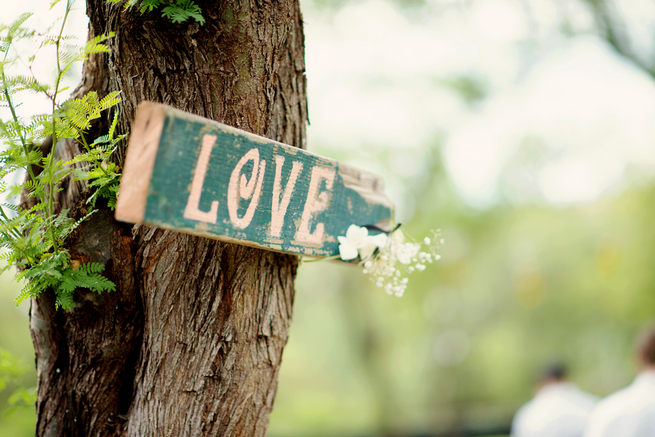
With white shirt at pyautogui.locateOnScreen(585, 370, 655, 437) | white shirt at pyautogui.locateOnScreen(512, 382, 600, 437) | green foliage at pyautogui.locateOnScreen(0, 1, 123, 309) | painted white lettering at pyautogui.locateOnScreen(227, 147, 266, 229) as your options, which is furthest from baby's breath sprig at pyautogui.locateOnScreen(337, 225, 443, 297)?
white shirt at pyautogui.locateOnScreen(512, 382, 600, 437)

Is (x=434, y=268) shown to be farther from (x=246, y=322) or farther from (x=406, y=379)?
(x=246, y=322)

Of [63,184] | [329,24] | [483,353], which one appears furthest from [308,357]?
[63,184]

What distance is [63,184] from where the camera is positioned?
59.7 inches

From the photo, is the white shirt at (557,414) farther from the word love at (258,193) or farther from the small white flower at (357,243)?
the word love at (258,193)

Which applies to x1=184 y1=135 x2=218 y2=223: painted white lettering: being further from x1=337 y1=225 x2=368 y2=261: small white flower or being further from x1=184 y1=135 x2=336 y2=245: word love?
x1=337 y1=225 x2=368 y2=261: small white flower

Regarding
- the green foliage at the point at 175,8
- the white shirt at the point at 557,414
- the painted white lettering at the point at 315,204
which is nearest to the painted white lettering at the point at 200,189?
the painted white lettering at the point at 315,204

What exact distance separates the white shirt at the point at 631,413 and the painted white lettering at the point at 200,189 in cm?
293

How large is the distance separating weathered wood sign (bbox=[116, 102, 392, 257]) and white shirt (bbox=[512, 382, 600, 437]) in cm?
353

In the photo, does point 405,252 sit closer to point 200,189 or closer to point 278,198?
point 278,198

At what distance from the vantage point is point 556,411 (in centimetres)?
415

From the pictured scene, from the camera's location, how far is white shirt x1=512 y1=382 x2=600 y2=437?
4.09 meters

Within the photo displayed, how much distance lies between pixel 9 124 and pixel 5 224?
0.23 metres

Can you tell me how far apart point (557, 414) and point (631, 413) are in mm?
1228

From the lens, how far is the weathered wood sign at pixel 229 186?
1016 mm
